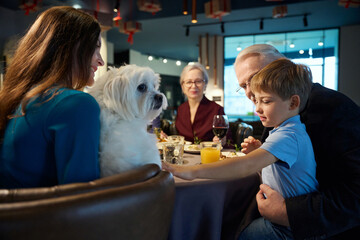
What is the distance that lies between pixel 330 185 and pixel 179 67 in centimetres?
1552

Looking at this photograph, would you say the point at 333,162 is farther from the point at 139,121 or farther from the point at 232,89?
the point at 232,89

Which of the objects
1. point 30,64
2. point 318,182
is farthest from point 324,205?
point 30,64

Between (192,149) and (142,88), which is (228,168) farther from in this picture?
(192,149)

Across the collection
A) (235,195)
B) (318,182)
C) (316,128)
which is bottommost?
(235,195)

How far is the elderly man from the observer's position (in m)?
1.20

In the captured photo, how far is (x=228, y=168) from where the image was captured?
46.5 inches

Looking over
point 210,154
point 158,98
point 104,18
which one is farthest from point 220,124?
point 104,18

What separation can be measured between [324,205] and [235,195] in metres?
0.45

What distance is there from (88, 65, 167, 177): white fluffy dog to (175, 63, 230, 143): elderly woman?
1895 millimetres

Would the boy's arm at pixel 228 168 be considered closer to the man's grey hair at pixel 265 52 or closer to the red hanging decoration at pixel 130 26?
the man's grey hair at pixel 265 52

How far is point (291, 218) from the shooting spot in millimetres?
1220

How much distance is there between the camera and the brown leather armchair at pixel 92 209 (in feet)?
1.88

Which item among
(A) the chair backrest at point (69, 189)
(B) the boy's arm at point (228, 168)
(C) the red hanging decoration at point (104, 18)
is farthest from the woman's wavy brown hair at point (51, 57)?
(C) the red hanging decoration at point (104, 18)

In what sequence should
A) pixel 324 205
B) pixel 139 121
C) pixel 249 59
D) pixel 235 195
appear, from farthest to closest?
pixel 249 59 → pixel 235 195 → pixel 139 121 → pixel 324 205
